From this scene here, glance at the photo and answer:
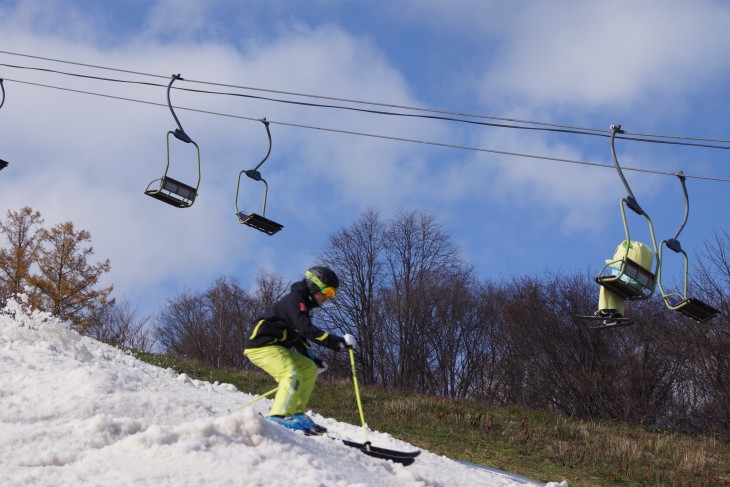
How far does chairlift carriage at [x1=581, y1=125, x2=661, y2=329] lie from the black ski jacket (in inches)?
128

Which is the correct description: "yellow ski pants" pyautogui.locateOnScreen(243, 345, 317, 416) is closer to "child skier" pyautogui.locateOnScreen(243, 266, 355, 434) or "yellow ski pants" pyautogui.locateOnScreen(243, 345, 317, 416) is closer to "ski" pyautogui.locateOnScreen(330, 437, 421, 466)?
"child skier" pyautogui.locateOnScreen(243, 266, 355, 434)

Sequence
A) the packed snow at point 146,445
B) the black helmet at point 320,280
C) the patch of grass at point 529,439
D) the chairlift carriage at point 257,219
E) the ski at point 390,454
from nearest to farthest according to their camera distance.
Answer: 1. the packed snow at point 146,445
2. the ski at point 390,454
3. the black helmet at point 320,280
4. the chairlift carriage at point 257,219
5. the patch of grass at point 529,439

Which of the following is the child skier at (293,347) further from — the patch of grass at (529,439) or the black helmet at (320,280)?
the patch of grass at (529,439)

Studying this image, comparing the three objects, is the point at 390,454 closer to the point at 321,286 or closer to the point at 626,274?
the point at 321,286

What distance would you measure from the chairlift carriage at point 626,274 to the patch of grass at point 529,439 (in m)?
3.87

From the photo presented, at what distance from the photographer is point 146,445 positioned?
19.0ft

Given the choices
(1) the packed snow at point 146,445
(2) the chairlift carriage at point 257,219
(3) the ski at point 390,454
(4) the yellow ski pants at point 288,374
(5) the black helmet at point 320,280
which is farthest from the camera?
(2) the chairlift carriage at point 257,219

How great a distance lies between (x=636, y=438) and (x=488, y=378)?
910 inches

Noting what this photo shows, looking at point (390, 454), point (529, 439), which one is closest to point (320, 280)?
point (390, 454)

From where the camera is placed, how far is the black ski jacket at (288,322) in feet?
25.3

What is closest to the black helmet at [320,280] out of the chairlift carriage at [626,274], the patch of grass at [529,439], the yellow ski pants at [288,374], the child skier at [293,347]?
the child skier at [293,347]

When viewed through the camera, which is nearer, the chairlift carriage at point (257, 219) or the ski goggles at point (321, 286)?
the ski goggles at point (321, 286)

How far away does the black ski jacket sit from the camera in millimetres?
7723

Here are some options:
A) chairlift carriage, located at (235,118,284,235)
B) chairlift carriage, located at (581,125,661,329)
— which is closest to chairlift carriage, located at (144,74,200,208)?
chairlift carriage, located at (235,118,284,235)
